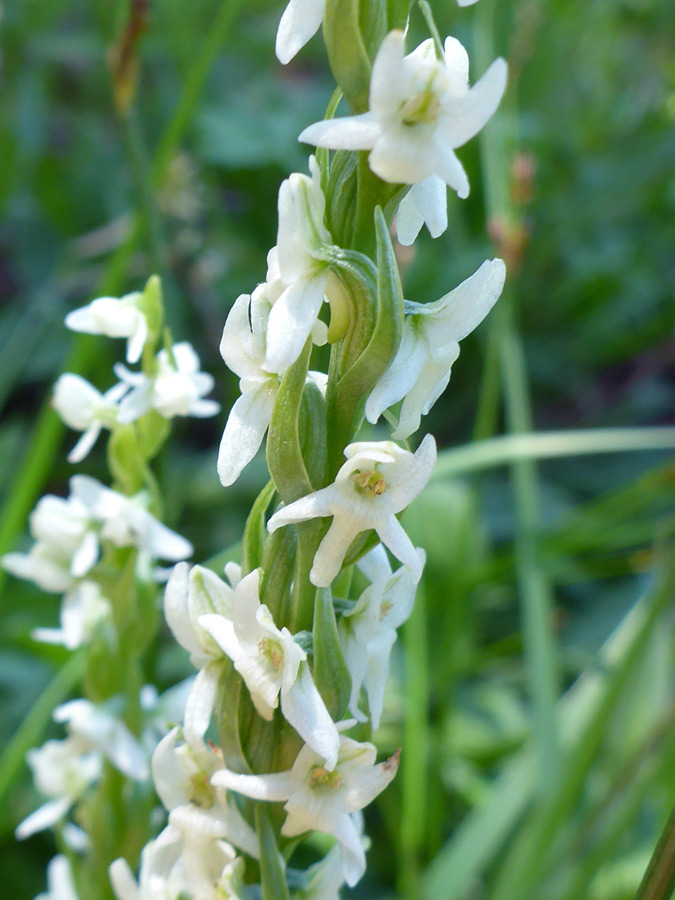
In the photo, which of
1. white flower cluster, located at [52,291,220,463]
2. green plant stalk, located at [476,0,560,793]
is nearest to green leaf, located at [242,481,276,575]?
white flower cluster, located at [52,291,220,463]

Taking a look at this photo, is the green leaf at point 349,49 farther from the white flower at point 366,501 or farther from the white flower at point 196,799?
the white flower at point 196,799

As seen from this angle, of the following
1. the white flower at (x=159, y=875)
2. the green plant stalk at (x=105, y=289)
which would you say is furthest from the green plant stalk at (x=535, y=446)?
the white flower at (x=159, y=875)

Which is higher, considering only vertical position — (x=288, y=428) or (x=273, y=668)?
(x=288, y=428)

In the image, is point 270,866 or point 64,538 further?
point 64,538

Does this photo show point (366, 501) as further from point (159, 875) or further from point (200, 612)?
point (159, 875)

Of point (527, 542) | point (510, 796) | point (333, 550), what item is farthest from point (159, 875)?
point (527, 542)

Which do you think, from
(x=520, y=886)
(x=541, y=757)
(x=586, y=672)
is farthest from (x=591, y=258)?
(x=520, y=886)

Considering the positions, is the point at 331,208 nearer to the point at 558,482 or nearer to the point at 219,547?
the point at 219,547
